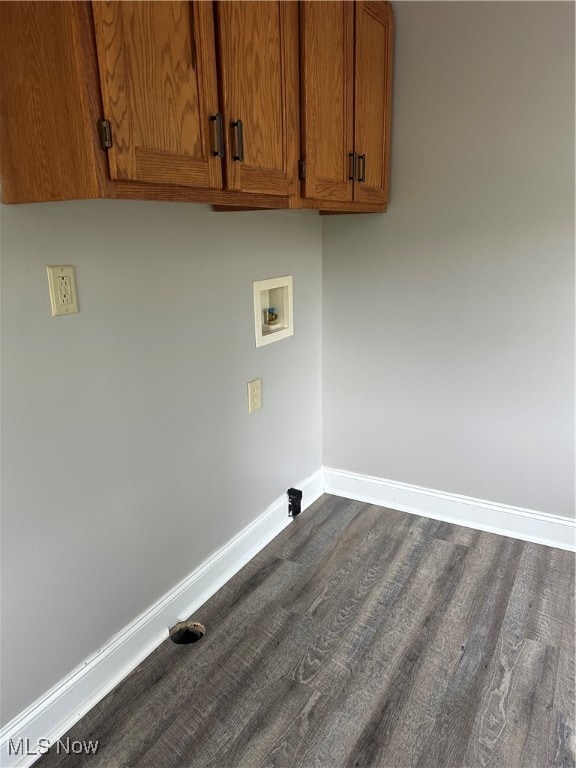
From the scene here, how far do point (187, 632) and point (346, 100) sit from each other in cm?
200

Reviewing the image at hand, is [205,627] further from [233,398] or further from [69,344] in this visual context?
[69,344]

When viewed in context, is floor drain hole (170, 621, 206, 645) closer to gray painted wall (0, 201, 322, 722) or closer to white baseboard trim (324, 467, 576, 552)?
gray painted wall (0, 201, 322, 722)

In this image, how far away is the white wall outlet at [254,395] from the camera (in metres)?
2.21

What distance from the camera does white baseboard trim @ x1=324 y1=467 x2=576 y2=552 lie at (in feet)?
7.75

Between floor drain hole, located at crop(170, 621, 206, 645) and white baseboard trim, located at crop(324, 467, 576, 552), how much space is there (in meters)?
1.16

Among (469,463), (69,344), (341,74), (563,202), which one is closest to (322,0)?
(341,74)

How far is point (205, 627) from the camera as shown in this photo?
1938mm

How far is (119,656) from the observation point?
1.72m

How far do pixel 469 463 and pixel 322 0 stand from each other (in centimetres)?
194

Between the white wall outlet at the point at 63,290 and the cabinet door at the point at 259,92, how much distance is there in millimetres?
476

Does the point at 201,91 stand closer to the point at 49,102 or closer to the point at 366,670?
the point at 49,102

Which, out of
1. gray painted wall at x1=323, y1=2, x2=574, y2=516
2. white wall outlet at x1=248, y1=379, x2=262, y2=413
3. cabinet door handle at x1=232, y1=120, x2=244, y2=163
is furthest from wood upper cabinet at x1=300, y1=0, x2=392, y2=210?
white wall outlet at x1=248, y1=379, x2=262, y2=413

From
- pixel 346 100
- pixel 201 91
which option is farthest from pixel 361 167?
pixel 201 91

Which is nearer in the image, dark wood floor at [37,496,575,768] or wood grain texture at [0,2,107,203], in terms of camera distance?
wood grain texture at [0,2,107,203]
